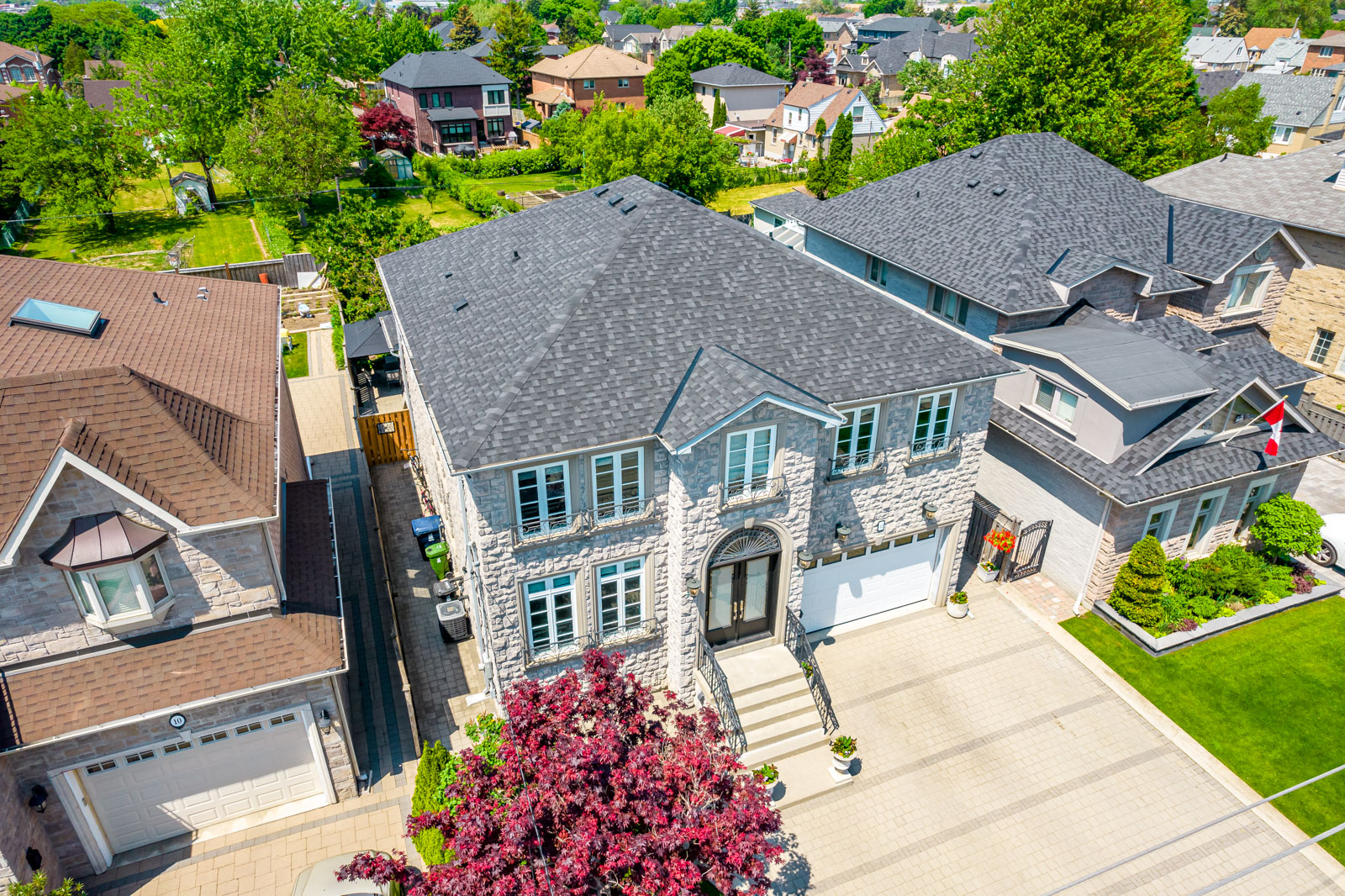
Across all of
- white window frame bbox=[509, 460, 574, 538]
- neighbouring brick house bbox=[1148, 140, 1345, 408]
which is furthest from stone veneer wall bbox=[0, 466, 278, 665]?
neighbouring brick house bbox=[1148, 140, 1345, 408]

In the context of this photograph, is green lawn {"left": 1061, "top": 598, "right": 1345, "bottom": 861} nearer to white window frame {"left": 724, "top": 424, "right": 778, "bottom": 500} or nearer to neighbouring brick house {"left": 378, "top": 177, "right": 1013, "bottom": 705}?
neighbouring brick house {"left": 378, "top": 177, "right": 1013, "bottom": 705}

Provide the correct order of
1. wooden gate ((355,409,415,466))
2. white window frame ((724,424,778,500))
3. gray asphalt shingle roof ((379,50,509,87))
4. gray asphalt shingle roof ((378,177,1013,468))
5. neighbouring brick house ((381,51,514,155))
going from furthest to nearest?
1. neighbouring brick house ((381,51,514,155))
2. gray asphalt shingle roof ((379,50,509,87))
3. wooden gate ((355,409,415,466))
4. white window frame ((724,424,778,500))
5. gray asphalt shingle roof ((378,177,1013,468))

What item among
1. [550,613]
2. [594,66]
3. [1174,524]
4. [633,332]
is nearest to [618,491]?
[550,613]

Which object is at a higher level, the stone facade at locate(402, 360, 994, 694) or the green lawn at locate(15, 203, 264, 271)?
the stone facade at locate(402, 360, 994, 694)

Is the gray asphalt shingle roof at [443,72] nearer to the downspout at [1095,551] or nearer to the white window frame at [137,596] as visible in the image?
the white window frame at [137,596]

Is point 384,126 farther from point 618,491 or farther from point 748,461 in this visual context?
point 748,461

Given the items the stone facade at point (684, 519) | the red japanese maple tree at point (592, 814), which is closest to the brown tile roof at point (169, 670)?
the stone facade at point (684, 519)

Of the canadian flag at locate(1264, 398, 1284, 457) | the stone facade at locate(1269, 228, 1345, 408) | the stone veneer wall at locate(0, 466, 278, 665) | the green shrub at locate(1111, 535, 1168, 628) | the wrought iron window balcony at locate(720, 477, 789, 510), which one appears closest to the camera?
the stone veneer wall at locate(0, 466, 278, 665)

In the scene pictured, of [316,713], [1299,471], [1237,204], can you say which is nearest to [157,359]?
[316,713]
